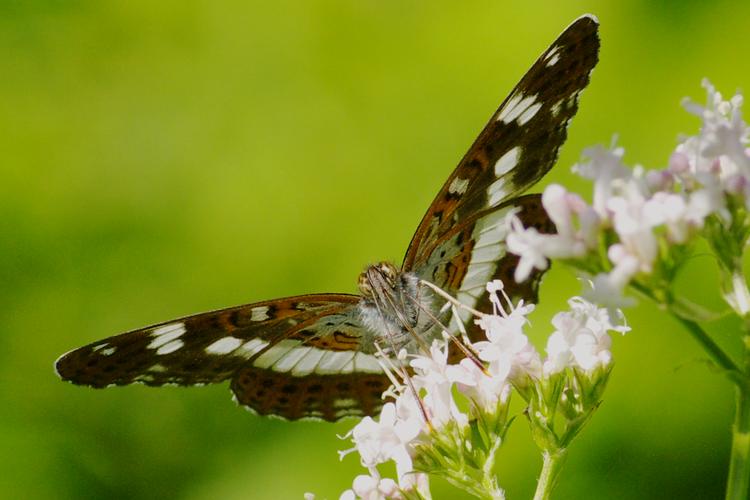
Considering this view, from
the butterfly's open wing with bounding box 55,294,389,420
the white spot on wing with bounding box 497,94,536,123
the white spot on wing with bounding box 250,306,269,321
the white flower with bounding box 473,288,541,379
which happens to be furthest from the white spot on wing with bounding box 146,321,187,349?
the white spot on wing with bounding box 497,94,536,123

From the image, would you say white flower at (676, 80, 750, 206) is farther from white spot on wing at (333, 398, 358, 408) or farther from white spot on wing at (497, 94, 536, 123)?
white spot on wing at (333, 398, 358, 408)

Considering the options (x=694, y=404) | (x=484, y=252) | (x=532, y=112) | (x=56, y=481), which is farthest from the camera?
(x=56, y=481)

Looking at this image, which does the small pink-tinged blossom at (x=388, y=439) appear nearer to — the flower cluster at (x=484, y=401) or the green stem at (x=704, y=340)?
the flower cluster at (x=484, y=401)

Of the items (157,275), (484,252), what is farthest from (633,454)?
(157,275)

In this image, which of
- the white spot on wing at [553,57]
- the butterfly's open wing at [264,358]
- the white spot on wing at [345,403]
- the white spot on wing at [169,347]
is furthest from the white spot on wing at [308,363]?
the white spot on wing at [553,57]

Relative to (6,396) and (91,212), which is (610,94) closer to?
(91,212)

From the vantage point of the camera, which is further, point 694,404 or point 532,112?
point 694,404

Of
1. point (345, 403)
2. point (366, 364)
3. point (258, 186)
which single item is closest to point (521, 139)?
point (366, 364)
